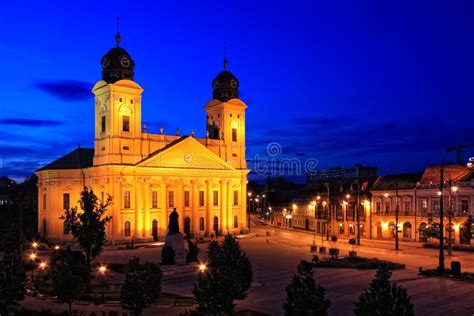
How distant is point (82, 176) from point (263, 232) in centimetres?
2964

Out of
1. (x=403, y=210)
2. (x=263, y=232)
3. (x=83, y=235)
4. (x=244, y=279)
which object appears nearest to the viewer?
(x=244, y=279)

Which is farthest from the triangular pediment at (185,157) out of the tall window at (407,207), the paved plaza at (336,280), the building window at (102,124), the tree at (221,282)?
the tree at (221,282)

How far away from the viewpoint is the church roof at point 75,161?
7012 cm

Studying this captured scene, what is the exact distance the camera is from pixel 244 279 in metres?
25.4

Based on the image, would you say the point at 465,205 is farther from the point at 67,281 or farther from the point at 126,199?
the point at 67,281

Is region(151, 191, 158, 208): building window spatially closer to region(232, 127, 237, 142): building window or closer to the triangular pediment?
the triangular pediment

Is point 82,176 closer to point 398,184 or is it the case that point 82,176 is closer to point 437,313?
point 398,184

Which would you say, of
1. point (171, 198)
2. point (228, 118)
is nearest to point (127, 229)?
point (171, 198)

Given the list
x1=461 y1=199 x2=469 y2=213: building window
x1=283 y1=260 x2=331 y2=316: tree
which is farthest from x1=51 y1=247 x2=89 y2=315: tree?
x1=461 y1=199 x2=469 y2=213: building window

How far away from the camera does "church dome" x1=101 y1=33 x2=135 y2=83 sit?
68125mm

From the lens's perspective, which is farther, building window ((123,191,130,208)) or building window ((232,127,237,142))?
building window ((232,127,237,142))

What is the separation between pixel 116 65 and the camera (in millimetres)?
68062

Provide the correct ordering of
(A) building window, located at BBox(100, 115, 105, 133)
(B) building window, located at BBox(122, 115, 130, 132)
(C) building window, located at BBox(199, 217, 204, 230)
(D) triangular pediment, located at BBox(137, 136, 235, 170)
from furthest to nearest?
(C) building window, located at BBox(199, 217, 204, 230), (D) triangular pediment, located at BBox(137, 136, 235, 170), (A) building window, located at BBox(100, 115, 105, 133), (B) building window, located at BBox(122, 115, 130, 132)

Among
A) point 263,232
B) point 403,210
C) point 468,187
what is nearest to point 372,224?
point 403,210
